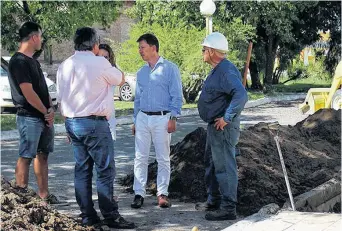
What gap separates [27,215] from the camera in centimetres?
550

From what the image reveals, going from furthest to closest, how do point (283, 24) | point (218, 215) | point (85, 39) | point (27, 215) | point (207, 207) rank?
1. point (283, 24)
2. point (207, 207)
3. point (218, 215)
4. point (85, 39)
5. point (27, 215)

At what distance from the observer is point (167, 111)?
279 inches

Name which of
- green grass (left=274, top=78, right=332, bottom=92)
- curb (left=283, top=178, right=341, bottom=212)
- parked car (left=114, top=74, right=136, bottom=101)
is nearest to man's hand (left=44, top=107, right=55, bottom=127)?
curb (left=283, top=178, right=341, bottom=212)

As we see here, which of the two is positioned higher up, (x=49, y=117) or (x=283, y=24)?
(x=283, y=24)

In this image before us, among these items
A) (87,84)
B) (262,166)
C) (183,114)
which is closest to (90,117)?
(87,84)

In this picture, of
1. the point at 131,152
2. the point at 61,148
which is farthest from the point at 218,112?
the point at 61,148

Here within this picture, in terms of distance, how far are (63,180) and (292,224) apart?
3.76m

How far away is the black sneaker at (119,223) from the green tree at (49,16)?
13.6 meters

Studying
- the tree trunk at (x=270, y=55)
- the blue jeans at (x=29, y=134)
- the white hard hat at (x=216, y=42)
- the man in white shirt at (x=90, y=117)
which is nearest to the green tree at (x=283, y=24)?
the tree trunk at (x=270, y=55)

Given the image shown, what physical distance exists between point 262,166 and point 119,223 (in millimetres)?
2598

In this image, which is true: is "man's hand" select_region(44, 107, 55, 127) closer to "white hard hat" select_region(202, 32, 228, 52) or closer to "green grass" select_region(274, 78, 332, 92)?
"white hard hat" select_region(202, 32, 228, 52)

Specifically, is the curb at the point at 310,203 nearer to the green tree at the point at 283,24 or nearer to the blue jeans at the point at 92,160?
the blue jeans at the point at 92,160

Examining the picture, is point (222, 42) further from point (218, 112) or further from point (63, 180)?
point (63, 180)

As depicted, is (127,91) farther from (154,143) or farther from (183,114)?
(154,143)
